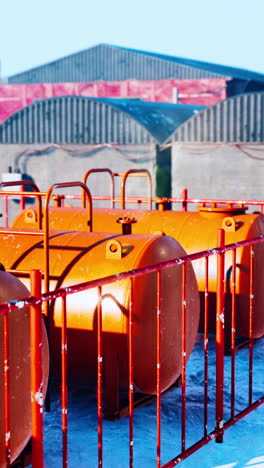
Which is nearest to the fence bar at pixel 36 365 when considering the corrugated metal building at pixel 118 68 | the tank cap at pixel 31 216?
the tank cap at pixel 31 216

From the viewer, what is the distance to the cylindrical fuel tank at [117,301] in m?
6.39

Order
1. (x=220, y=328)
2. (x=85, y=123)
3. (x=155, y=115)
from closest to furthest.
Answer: (x=220, y=328) → (x=85, y=123) → (x=155, y=115)

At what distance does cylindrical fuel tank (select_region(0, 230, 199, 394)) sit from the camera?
639 centimetres

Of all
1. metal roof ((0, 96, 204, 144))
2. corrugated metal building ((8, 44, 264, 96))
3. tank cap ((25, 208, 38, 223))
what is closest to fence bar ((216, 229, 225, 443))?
tank cap ((25, 208, 38, 223))

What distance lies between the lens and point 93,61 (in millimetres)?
44000

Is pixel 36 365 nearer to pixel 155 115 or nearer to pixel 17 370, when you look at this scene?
pixel 17 370

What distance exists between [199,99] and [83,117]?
41.4ft

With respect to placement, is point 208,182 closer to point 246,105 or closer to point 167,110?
point 246,105

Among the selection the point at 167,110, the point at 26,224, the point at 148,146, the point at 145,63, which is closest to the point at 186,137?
the point at 148,146

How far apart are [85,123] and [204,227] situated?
12.8 meters

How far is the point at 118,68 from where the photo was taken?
43.1m

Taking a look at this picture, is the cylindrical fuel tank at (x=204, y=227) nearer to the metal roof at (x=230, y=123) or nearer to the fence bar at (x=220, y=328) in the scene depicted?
the fence bar at (x=220, y=328)

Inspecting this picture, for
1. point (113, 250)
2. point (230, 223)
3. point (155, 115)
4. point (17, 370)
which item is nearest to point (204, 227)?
point (230, 223)

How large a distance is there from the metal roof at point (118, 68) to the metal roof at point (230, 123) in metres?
19.6
